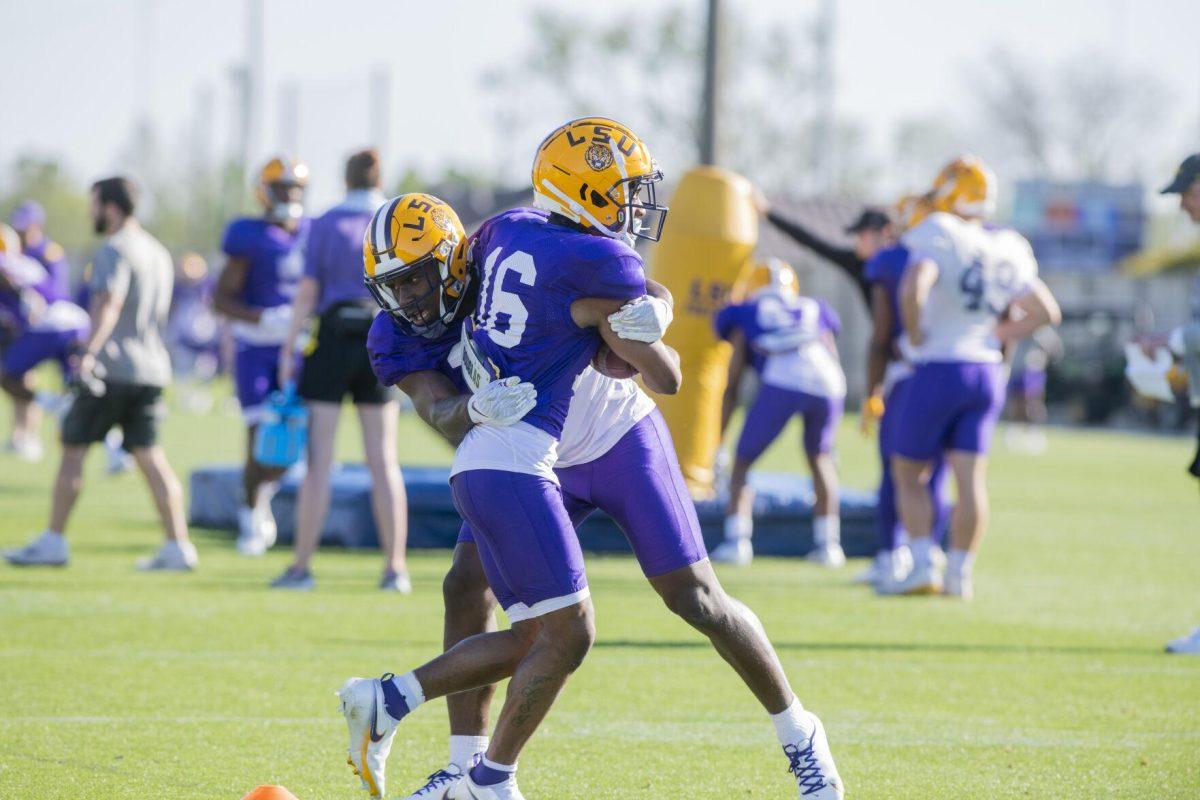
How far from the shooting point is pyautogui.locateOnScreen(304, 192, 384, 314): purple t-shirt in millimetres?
8164

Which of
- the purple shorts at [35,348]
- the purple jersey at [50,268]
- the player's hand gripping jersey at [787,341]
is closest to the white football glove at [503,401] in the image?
the player's hand gripping jersey at [787,341]

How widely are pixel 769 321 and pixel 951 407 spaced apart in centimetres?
213

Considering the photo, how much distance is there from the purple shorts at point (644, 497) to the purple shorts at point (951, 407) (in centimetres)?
418

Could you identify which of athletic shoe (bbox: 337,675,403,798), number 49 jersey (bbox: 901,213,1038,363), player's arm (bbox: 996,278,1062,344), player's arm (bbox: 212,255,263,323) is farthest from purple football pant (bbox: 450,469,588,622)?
player's arm (bbox: 212,255,263,323)

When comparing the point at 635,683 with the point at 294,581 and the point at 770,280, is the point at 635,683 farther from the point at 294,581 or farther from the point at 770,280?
the point at 770,280

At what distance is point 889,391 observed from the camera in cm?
965

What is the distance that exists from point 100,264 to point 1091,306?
33.9 metres

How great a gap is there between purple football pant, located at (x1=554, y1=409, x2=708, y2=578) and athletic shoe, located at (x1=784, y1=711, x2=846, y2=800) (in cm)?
58

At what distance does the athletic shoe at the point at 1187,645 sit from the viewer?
24.1ft

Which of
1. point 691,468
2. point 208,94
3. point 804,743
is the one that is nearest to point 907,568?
point 691,468

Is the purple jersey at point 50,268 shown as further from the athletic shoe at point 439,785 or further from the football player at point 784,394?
the athletic shoe at point 439,785

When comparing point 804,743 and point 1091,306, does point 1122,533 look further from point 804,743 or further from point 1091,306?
point 1091,306

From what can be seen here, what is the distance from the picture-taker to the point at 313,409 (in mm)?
8195

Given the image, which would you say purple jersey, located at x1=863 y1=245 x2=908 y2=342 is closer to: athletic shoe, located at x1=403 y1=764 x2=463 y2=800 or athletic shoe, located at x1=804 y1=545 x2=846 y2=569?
athletic shoe, located at x1=804 y1=545 x2=846 y2=569
